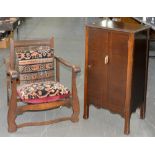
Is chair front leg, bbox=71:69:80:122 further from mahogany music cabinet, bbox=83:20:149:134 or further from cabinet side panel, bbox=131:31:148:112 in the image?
cabinet side panel, bbox=131:31:148:112

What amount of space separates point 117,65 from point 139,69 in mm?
217

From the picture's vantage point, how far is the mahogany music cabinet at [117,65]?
2.52m

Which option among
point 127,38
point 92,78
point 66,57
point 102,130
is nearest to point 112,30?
point 127,38

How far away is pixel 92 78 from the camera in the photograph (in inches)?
112

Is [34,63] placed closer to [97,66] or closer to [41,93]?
[41,93]

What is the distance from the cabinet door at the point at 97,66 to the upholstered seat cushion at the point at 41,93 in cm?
25

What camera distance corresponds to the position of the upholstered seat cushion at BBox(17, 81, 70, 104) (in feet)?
8.93

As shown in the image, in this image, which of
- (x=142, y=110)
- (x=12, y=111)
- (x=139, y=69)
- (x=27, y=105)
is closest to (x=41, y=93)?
(x=27, y=105)

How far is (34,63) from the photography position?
3004 mm

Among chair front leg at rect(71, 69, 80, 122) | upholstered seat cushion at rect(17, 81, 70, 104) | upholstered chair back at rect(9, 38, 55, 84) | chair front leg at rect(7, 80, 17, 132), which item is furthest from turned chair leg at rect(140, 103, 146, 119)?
chair front leg at rect(7, 80, 17, 132)

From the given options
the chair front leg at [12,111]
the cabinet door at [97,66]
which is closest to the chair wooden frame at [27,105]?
the chair front leg at [12,111]

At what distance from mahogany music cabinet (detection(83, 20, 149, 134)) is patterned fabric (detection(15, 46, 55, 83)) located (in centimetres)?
44
